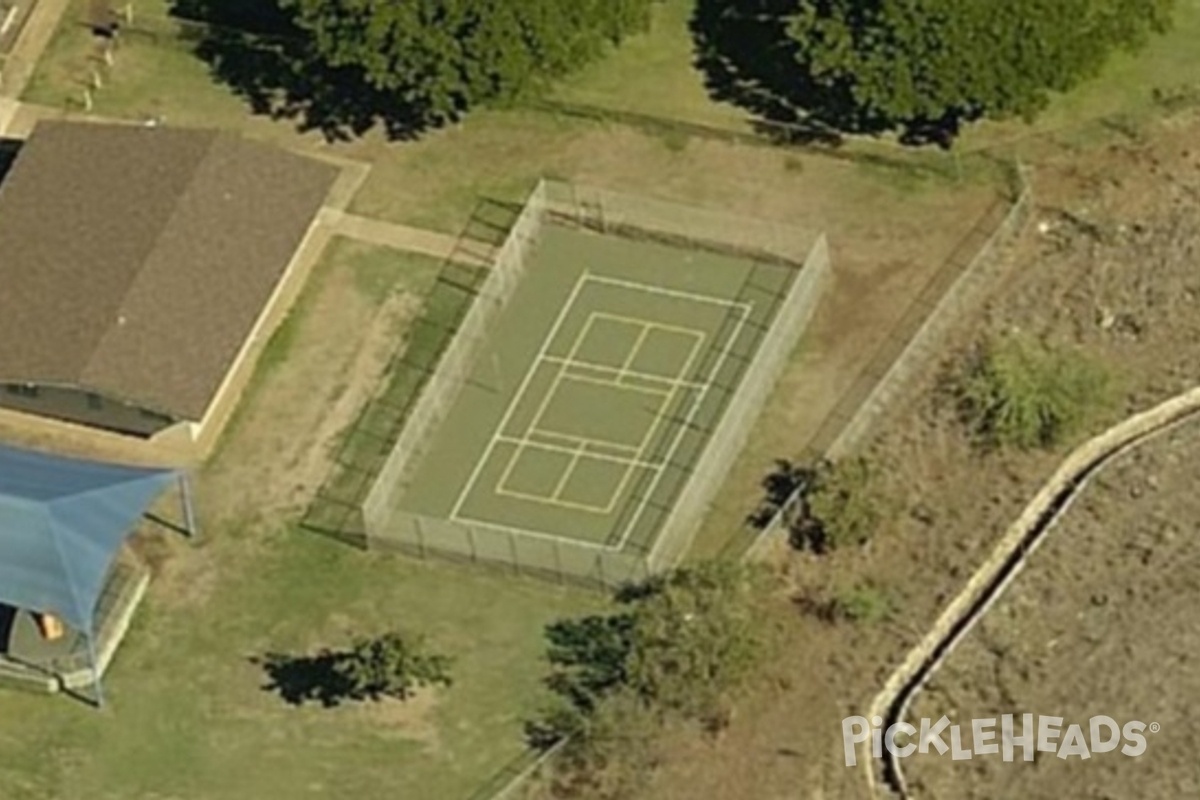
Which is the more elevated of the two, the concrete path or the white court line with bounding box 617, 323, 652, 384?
the concrete path

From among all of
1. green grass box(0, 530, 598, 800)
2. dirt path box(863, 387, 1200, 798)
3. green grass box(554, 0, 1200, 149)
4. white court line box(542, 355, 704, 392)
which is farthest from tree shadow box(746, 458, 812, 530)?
green grass box(554, 0, 1200, 149)

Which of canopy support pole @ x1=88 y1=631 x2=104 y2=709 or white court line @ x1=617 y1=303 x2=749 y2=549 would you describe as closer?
canopy support pole @ x1=88 y1=631 x2=104 y2=709

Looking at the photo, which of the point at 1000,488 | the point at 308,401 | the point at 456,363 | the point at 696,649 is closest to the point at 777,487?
the point at 1000,488

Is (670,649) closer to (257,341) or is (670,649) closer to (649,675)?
(649,675)

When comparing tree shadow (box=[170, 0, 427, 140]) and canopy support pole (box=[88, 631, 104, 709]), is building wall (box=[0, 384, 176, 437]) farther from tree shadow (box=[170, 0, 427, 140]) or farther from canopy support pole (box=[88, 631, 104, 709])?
tree shadow (box=[170, 0, 427, 140])

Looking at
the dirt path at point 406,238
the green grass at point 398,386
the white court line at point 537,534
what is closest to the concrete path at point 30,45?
the dirt path at point 406,238

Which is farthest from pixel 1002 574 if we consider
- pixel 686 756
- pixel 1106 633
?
pixel 686 756

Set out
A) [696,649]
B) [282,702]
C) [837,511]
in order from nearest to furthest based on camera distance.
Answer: [696,649] → [282,702] → [837,511]
